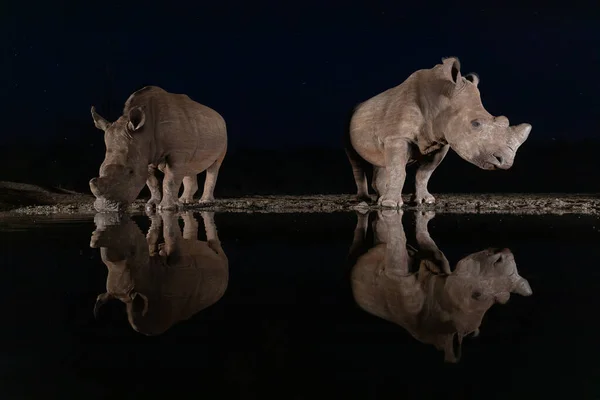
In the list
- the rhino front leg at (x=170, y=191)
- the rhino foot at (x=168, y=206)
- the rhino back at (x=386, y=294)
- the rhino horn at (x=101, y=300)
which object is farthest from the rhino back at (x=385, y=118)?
the rhino horn at (x=101, y=300)

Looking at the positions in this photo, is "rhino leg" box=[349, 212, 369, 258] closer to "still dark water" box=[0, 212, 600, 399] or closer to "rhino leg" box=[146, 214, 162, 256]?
"still dark water" box=[0, 212, 600, 399]

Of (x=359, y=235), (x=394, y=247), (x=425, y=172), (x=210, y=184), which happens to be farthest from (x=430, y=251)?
(x=210, y=184)

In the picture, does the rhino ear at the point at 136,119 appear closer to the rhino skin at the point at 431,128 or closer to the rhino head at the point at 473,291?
the rhino skin at the point at 431,128

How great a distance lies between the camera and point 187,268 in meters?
2.80

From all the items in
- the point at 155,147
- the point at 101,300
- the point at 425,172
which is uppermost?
the point at 101,300

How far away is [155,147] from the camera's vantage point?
8062mm

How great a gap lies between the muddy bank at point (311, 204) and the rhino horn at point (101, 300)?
5.27 m

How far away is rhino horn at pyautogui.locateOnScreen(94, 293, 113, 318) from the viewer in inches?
80.6

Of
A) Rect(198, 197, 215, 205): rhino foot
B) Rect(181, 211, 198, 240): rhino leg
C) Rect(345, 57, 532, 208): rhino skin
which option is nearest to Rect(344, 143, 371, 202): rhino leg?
Rect(345, 57, 532, 208): rhino skin

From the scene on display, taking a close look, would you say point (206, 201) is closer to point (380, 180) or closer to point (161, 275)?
→ point (380, 180)

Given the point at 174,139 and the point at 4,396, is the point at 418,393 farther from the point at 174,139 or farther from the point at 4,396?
the point at 174,139

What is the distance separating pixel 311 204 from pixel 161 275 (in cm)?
654

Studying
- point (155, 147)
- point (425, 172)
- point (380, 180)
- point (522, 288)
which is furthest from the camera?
point (380, 180)

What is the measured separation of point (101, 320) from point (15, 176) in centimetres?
1675
